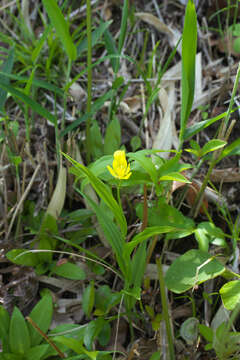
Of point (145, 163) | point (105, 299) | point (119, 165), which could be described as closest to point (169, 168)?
point (145, 163)

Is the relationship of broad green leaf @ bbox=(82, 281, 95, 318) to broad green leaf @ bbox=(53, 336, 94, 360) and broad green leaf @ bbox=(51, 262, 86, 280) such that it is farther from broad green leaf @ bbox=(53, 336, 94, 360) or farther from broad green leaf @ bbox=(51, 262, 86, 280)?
broad green leaf @ bbox=(53, 336, 94, 360)

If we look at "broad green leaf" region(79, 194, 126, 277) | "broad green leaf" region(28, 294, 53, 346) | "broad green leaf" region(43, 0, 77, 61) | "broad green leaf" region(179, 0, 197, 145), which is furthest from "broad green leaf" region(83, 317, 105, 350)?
"broad green leaf" region(43, 0, 77, 61)

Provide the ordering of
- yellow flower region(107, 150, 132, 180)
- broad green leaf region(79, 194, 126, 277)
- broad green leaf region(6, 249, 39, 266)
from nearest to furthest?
yellow flower region(107, 150, 132, 180)
broad green leaf region(79, 194, 126, 277)
broad green leaf region(6, 249, 39, 266)

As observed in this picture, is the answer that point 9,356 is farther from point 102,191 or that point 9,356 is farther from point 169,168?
point 169,168

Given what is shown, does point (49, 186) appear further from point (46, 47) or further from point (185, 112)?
point (46, 47)

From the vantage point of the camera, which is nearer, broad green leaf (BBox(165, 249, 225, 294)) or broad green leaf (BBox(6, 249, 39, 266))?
broad green leaf (BBox(165, 249, 225, 294))

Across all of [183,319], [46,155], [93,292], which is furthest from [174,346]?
[46,155]

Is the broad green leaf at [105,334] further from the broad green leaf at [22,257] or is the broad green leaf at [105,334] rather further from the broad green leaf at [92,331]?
the broad green leaf at [22,257]
